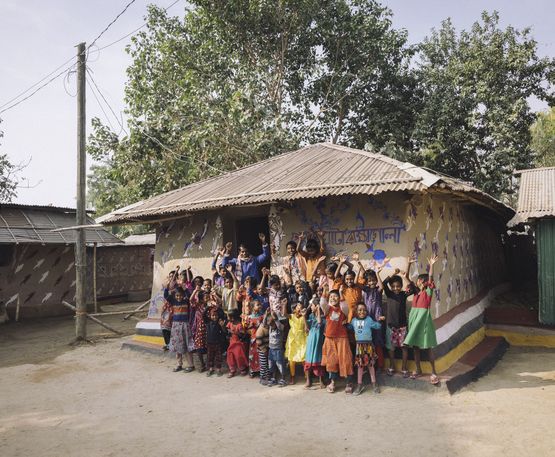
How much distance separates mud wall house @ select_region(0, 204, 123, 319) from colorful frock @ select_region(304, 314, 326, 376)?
9.51 m

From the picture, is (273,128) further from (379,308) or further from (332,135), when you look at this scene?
(379,308)

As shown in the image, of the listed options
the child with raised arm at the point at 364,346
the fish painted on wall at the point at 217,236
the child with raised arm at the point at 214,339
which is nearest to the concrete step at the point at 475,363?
the child with raised arm at the point at 364,346

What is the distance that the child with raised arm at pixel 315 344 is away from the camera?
5848 millimetres

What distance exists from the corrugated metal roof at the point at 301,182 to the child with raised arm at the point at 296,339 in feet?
5.52

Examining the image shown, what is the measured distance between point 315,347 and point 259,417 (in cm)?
127

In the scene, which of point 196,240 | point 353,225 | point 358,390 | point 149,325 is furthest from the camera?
point 149,325

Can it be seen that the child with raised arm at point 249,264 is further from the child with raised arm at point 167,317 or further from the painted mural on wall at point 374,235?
the child with raised arm at point 167,317

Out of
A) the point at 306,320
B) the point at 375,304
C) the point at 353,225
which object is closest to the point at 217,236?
the point at 353,225

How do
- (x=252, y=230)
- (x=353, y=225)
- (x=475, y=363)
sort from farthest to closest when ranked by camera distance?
(x=252, y=230), (x=353, y=225), (x=475, y=363)

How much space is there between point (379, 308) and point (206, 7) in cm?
1391

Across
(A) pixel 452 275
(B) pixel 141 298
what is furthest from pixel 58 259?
(A) pixel 452 275

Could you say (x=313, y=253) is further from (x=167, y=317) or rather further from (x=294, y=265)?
(x=167, y=317)

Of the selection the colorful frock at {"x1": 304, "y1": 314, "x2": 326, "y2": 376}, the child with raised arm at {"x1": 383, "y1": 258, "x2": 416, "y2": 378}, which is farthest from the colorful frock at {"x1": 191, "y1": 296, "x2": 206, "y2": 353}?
the child with raised arm at {"x1": 383, "y1": 258, "x2": 416, "y2": 378}

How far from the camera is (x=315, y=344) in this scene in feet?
19.2
